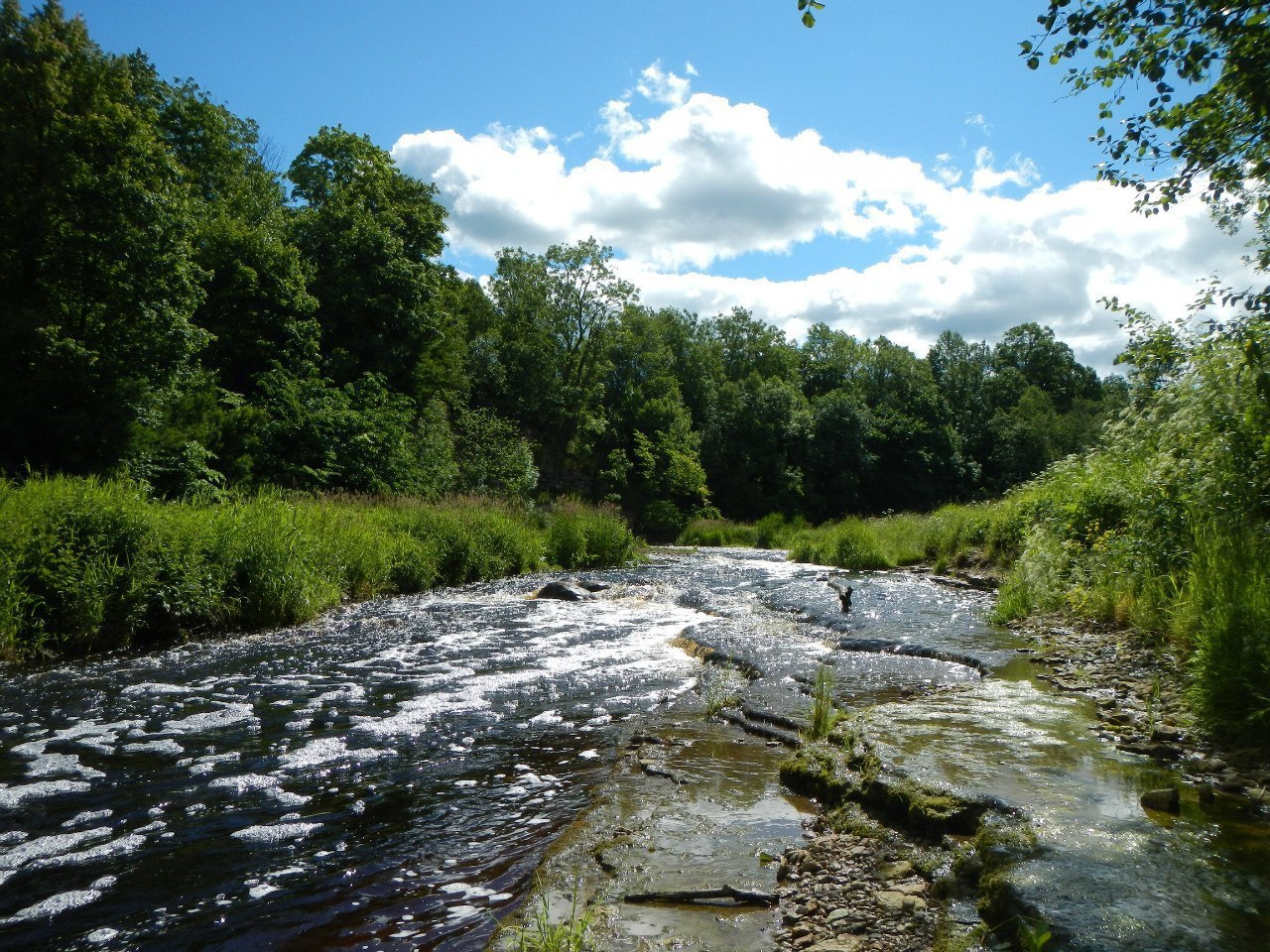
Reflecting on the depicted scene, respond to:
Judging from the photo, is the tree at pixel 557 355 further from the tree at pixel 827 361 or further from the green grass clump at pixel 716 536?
the tree at pixel 827 361

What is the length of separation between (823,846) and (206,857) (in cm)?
322

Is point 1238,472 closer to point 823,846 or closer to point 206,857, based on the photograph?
point 823,846

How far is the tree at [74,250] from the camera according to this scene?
47.0 feet

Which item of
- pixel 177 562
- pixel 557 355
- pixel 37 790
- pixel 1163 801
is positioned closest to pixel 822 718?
pixel 1163 801

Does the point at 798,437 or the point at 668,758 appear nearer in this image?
the point at 668,758

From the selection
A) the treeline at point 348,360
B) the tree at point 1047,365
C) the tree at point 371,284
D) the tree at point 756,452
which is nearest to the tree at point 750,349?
the treeline at point 348,360

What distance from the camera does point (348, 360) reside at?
27781 millimetres

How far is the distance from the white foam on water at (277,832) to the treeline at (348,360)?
40.7 ft

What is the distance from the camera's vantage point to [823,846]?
12.4 feet

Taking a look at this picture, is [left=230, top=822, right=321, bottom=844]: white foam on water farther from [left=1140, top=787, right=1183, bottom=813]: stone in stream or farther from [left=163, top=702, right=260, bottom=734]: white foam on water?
[left=1140, top=787, right=1183, bottom=813]: stone in stream

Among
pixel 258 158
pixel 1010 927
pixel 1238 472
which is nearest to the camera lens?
pixel 1010 927

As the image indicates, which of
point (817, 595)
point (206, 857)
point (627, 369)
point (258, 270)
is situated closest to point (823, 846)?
point (206, 857)

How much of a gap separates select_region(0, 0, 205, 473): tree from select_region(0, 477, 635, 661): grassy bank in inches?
167

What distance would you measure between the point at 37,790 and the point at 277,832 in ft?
5.79
